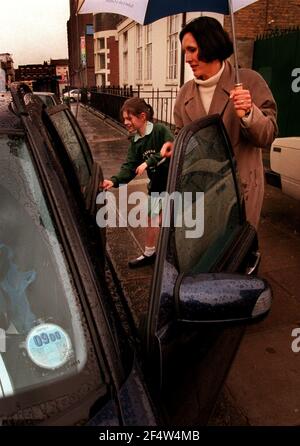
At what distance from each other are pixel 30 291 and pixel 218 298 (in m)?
0.61

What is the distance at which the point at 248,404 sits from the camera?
2461mm

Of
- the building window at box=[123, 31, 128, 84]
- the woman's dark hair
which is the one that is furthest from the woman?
the building window at box=[123, 31, 128, 84]

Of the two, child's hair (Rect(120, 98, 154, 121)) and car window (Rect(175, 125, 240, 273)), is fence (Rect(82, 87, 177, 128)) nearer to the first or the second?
child's hair (Rect(120, 98, 154, 121))

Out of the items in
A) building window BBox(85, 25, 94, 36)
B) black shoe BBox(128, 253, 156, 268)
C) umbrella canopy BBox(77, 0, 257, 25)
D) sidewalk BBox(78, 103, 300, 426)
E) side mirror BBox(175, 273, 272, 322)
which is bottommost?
sidewalk BBox(78, 103, 300, 426)

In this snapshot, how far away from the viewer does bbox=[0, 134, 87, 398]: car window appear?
3.87 feet

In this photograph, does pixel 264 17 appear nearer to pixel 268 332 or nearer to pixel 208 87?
pixel 208 87

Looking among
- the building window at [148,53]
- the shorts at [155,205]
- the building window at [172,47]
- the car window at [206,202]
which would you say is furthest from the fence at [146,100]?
the car window at [206,202]

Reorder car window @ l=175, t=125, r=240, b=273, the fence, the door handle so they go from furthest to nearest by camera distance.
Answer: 1. the fence
2. the door handle
3. car window @ l=175, t=125, r=240, b=273

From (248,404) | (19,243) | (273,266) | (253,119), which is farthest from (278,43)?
(19,243)

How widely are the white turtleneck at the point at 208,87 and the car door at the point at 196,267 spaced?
599mm

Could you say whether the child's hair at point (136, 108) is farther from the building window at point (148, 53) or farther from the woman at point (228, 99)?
the building window at point (148, 53)

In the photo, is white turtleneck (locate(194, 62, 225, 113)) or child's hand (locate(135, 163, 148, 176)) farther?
child's hand (locate(135, 163, 148, 176))

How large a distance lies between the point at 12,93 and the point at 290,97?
898 cm

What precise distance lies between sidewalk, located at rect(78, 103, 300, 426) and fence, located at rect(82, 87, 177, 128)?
777 centimetres
